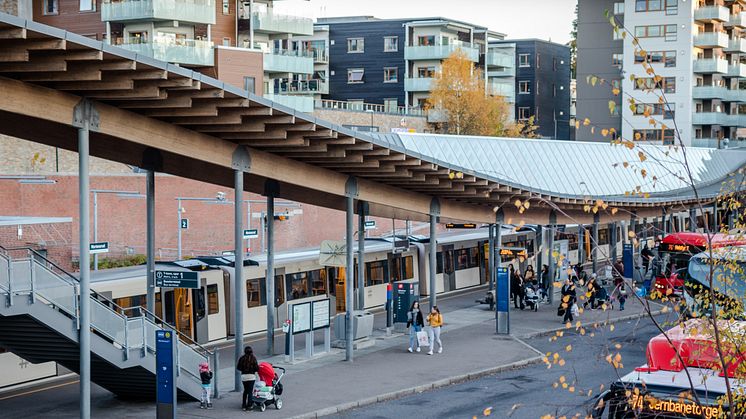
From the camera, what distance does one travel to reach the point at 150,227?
27.7 m

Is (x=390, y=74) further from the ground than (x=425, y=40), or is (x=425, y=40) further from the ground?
(x=425, y=40)

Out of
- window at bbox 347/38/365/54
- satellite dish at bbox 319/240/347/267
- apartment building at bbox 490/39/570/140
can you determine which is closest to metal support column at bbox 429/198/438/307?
satellite dish at bbox 319/240/347/267

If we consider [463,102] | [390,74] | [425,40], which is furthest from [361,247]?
[390,74]

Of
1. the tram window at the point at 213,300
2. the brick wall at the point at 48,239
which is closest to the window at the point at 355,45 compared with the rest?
the brick wall at the point at 48,239

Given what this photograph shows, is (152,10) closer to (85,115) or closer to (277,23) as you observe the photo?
(277,23)

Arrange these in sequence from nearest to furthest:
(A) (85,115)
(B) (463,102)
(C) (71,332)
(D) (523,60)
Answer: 1. (A) (85,115)
2. (C) (71,332)
3. (B) (463,102)
4. (D) (523,60)

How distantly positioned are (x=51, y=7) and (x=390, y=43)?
1381 inches

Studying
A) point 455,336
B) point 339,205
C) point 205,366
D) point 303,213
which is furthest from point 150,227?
point 303,213

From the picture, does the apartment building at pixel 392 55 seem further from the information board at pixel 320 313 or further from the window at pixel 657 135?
the information board at pixel 320 313

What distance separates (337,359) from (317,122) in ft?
26.7

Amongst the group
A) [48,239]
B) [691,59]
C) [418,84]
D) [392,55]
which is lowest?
[48,239]

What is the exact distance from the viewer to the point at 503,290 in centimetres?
3662

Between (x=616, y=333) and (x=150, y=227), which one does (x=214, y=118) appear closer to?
(x=150, y=227)

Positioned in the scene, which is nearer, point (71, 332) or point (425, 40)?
point (71, 332)
